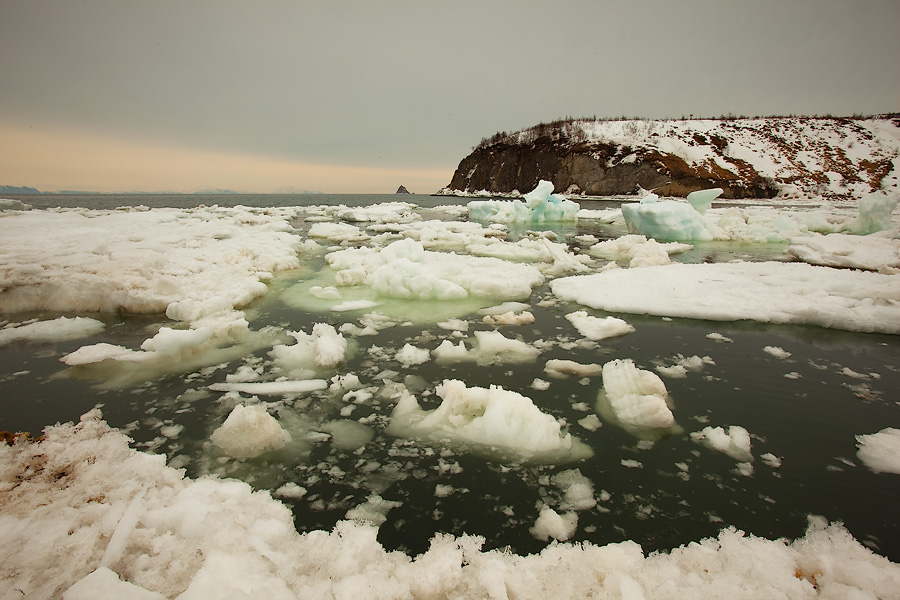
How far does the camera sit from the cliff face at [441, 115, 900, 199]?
149ft

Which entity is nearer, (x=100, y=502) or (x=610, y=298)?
(x=100, y=502)

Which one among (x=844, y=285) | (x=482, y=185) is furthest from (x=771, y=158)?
(x=844, y=285)

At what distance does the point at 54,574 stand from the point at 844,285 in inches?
379

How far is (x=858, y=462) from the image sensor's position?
2717 millimetres

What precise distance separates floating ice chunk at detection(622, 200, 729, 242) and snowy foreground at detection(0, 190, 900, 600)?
7.21m

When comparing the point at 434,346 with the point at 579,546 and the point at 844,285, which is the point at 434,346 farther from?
the point at 844,285

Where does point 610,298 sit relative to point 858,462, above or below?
above

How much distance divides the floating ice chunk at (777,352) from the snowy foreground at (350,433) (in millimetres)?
46

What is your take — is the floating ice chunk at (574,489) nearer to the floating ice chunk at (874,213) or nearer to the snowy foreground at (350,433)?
the snowy foreground at (350,433)

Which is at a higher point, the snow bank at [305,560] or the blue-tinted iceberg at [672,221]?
the blue-tinted iceberg at [672,221]

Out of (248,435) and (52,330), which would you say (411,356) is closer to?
(248,435)

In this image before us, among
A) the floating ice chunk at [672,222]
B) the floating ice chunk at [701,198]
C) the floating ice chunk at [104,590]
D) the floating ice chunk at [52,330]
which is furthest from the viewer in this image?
the floating ice chunk at [701,198]

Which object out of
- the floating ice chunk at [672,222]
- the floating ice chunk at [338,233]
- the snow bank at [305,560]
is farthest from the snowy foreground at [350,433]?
the floating ice chunk at [672,222]

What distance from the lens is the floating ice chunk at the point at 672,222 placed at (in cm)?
1445
